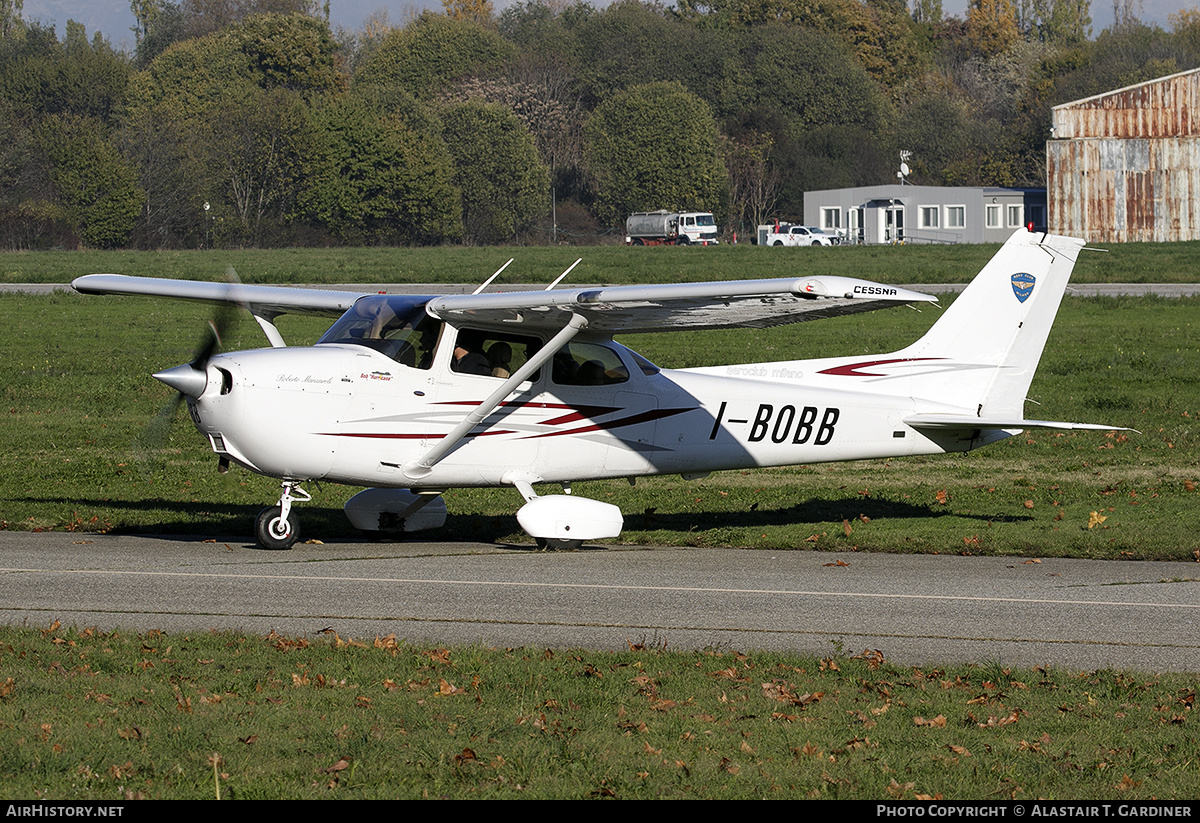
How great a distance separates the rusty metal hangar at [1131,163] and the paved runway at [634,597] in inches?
2229

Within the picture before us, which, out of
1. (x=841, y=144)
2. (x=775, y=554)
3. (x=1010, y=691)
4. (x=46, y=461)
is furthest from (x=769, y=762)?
(x=841, y=144)

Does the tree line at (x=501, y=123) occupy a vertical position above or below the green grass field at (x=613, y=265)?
above

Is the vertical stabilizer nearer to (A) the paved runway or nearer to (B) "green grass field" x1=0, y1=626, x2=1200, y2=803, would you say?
(A) the paved runway

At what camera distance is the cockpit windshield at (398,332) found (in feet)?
39.6

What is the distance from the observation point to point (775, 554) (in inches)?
482

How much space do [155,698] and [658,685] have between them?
2.58m

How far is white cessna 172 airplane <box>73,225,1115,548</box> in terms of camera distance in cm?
1142

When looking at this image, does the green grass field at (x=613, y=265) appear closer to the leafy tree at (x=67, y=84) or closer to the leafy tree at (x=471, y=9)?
the leafy tree at (x=67, y=84)

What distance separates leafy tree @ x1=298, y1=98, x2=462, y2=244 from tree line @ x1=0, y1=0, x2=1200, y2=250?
0.48ft

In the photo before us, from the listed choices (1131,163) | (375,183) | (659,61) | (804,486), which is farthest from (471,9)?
(804,486)

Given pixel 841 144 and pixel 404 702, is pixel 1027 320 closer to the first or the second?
pixel 404 702

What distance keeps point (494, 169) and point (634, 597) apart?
8853 cm

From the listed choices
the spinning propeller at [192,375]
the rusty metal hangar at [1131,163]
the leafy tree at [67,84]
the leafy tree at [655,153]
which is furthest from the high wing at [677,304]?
the leafy tree at [67,84]

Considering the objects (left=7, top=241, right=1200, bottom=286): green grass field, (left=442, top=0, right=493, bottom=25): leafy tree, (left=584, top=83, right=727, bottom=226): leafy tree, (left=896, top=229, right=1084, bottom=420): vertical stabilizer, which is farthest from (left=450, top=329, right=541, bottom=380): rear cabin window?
(left=442, top=0, right=493, bottom=25): leafy tree
